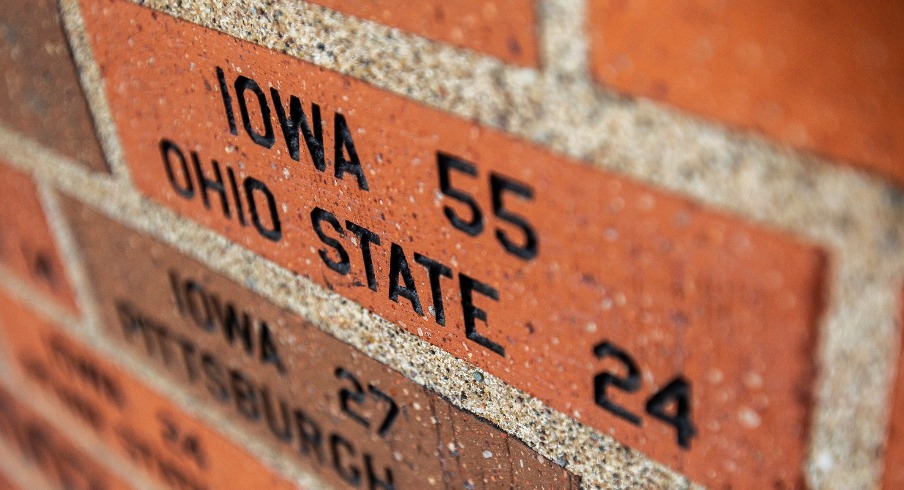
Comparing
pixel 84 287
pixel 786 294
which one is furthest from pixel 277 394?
pixel 786 294

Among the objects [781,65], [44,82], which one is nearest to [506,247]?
[781,65]

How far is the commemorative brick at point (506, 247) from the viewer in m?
0.31

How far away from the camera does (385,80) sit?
1.28 feet

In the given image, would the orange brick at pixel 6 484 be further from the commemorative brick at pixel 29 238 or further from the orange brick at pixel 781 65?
the orange brick at pixel 781 65

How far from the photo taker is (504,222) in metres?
0.38

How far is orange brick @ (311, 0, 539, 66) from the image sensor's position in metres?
0.32

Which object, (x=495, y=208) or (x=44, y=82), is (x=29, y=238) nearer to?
(x=44, y=82)

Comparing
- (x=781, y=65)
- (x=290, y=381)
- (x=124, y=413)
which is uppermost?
(x=781, y=65)

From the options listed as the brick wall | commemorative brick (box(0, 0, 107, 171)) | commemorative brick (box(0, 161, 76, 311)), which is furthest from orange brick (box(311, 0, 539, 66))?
commemorative brick (box(0, 161, 76, 311))

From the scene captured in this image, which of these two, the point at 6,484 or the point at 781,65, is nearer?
the point at 781,65

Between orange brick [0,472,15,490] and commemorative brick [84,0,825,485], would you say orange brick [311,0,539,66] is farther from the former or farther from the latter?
orange brick [0,472,15,490]

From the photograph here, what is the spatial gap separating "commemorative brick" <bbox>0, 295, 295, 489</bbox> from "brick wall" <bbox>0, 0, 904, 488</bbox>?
0.05 meters

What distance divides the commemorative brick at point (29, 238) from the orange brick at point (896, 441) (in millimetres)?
762

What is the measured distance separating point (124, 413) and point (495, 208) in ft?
2.23
